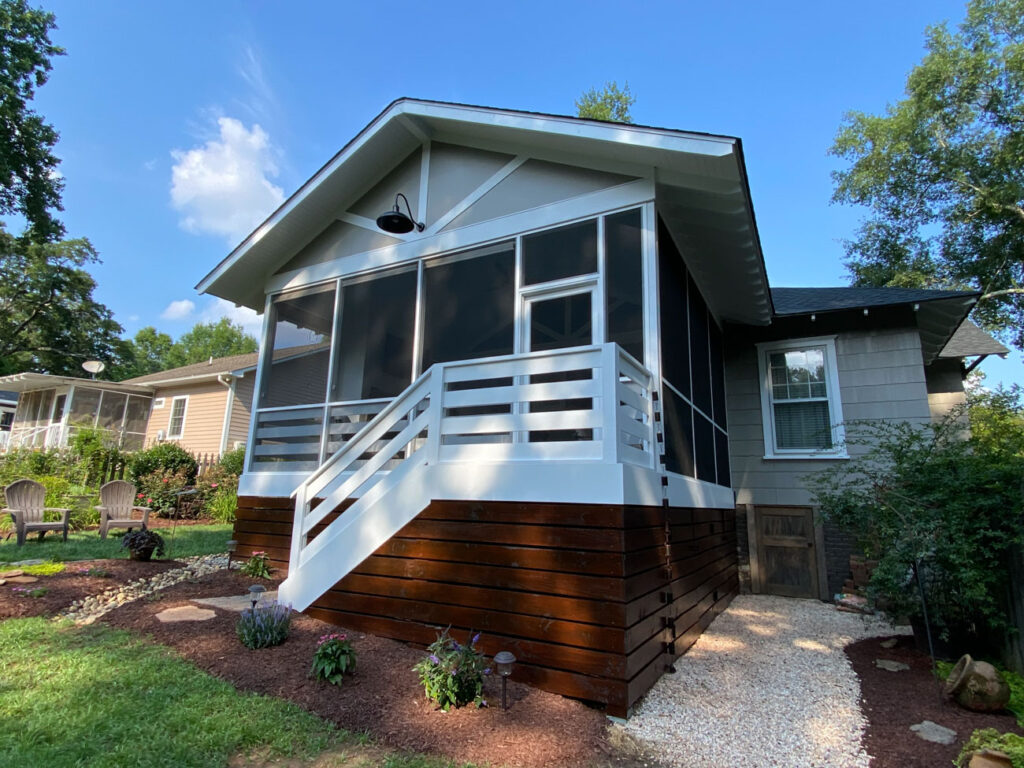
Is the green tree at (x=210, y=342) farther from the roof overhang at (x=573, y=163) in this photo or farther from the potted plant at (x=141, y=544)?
the potted plant at (x=141, y=544)

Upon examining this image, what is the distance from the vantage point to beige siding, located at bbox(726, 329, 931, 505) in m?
6.89

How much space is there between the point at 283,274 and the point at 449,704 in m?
6.20

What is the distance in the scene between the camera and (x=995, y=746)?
2604 mm

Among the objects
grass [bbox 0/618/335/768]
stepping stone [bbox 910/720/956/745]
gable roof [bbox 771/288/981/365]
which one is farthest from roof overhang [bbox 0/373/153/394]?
stepping stone [bbox 910/720/956/745]

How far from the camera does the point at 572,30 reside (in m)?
11.6

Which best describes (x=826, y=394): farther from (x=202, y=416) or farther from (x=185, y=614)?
(x=202, y=416)

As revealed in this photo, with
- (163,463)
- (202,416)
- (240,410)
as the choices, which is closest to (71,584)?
(163,463)

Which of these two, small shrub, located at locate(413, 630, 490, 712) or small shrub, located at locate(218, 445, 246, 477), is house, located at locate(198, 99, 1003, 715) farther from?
small shrub, located at locate(218, 445, 246, 477)

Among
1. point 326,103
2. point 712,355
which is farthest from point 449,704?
point 326,103

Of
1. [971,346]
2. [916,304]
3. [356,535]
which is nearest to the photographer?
[356,535]

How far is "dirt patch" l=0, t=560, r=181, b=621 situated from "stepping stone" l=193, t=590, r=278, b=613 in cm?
110

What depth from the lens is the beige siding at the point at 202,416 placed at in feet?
56.1

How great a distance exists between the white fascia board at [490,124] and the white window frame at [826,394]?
14.8 ft

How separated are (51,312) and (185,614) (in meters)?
31.2
